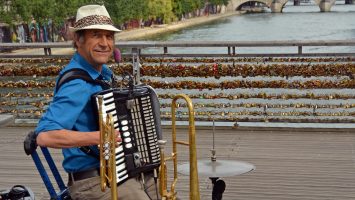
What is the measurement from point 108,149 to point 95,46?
609 mm

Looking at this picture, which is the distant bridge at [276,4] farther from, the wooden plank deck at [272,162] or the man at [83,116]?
the man at [83,116]

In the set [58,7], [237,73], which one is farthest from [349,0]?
[237,73]

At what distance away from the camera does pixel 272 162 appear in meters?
6.93

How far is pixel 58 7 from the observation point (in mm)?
46156

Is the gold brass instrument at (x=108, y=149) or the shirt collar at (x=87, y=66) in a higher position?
→ the shirt collar at (x=87, y=66)

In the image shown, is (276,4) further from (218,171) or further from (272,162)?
(218,171)

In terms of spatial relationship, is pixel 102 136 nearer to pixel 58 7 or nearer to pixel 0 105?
pixel 0 105

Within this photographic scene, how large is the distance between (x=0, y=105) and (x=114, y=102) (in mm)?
7319

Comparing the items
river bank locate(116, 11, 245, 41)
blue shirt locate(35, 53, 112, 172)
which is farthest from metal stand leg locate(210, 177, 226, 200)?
river bank locate(116, 11, 245, 41)

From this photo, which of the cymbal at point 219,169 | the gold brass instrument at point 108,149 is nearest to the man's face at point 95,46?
the gold brass instrument at point 108,149

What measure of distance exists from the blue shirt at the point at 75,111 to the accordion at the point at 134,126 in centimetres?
11

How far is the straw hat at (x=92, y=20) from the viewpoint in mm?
3455

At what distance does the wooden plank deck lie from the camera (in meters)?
5.92

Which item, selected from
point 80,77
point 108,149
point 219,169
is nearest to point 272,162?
point 219,169
